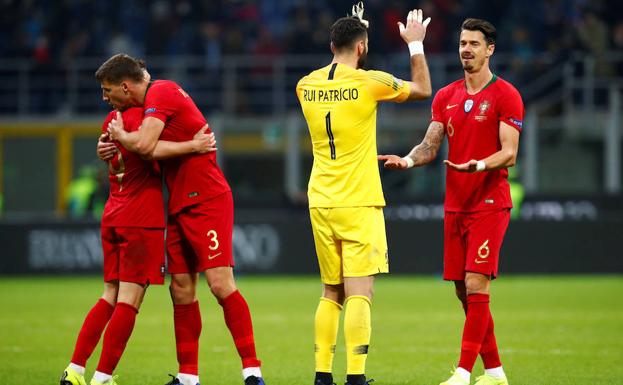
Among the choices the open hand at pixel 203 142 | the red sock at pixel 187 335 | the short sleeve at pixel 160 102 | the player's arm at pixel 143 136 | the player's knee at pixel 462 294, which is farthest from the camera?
the player's knee at pixel 462 294

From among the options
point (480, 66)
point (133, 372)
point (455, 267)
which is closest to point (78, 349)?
point (133, 372)

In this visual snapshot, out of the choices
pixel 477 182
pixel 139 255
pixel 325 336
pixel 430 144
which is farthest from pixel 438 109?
pixel 139 255

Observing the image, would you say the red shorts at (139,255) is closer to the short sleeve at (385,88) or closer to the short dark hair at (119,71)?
the short dark hair at (119,71)

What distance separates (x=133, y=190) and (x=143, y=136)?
46cm

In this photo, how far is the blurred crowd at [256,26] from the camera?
962 inches

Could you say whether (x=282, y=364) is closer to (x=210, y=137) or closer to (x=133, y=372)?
(x=133, y=372)

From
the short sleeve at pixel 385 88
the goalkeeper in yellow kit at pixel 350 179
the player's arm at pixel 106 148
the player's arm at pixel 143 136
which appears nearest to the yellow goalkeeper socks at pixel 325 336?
the goalkeeper in yellow kit at pixel 350 179

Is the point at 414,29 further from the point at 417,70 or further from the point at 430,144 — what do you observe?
the point at 430,144

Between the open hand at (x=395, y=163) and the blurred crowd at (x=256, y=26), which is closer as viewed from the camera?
the open hand at (x=395, y=163)

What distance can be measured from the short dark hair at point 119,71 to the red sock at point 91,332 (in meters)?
1.56

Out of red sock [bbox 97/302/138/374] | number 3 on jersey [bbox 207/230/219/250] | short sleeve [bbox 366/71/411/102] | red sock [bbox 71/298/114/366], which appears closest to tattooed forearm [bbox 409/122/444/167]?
short sleeve [bbox 366/71/411/102]

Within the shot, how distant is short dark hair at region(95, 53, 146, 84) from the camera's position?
7.87 metres

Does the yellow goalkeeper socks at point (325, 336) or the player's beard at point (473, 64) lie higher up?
the player's beard at point (473, 64)

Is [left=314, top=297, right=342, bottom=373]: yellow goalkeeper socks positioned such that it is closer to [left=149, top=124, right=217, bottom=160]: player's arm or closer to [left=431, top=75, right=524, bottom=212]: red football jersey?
[left=431, top=75, right=524, bottom=212]: red football jersey
